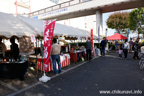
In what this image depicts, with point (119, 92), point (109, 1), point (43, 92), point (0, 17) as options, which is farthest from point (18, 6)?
point (119, 92)

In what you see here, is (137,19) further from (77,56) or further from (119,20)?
(77,56)

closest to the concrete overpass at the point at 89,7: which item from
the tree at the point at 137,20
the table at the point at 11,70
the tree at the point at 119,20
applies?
the tree at the point at 137,20

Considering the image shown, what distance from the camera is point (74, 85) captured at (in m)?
3.86

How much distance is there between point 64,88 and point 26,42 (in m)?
3.54

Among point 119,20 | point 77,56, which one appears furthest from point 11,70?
point 119,20

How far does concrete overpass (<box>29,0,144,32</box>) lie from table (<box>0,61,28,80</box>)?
14.4 metres

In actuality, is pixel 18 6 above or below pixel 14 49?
above

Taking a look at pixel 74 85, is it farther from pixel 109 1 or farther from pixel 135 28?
pixel 135 28

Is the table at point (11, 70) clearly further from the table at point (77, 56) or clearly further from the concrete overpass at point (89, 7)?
the concrete overpass at point (89, 7)

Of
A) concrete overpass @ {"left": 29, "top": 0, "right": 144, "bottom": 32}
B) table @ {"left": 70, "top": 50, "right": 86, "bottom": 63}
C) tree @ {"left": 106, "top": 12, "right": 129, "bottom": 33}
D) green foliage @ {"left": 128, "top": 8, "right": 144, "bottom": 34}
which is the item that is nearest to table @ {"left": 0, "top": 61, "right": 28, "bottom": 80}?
table @ {"left": 70, "top": 50, "right": 86, "bottom": 63}

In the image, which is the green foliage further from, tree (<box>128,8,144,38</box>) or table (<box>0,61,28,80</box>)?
table (<box>0,61,28,80</box>)

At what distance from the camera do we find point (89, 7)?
53.7 feet

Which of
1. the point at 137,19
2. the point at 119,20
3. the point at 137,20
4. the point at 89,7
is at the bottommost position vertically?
the point at 137,20

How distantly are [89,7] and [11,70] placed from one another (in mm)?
15113
